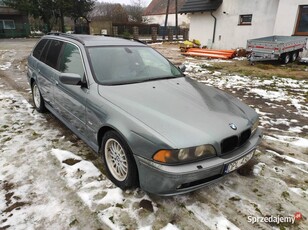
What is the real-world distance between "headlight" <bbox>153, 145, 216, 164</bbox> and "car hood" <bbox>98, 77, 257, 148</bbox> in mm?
49

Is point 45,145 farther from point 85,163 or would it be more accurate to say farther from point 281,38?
→ point 281,38

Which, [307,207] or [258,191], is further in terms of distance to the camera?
[258,191]

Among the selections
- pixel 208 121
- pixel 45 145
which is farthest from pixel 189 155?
pixel 45 145

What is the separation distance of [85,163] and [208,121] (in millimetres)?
1804

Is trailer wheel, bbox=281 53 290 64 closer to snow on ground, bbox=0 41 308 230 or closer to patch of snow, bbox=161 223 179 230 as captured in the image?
snow on ground, bbox=0 41 308 230

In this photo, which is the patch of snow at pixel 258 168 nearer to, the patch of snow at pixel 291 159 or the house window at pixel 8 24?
the patch of snow at pixel 291 159

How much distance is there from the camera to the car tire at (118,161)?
2.51 m

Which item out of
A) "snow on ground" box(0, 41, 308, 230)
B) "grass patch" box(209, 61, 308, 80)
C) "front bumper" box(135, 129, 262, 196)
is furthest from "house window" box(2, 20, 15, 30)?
"front bumper" box(135, 129, 262, 196)

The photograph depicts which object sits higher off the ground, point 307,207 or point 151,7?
point 151,7

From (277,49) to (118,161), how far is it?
1046cm

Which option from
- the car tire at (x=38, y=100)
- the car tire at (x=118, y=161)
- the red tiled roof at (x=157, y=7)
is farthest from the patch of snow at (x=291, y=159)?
the red tiled roof at (x=157, y=7)

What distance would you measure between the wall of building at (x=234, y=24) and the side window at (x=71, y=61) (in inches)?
531

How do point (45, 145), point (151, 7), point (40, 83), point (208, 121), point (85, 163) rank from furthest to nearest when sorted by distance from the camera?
point (151, 7) < point (40, 83) < point (45, 145) < point (85, 163) < point (208, 121)

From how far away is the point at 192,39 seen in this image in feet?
63.4
